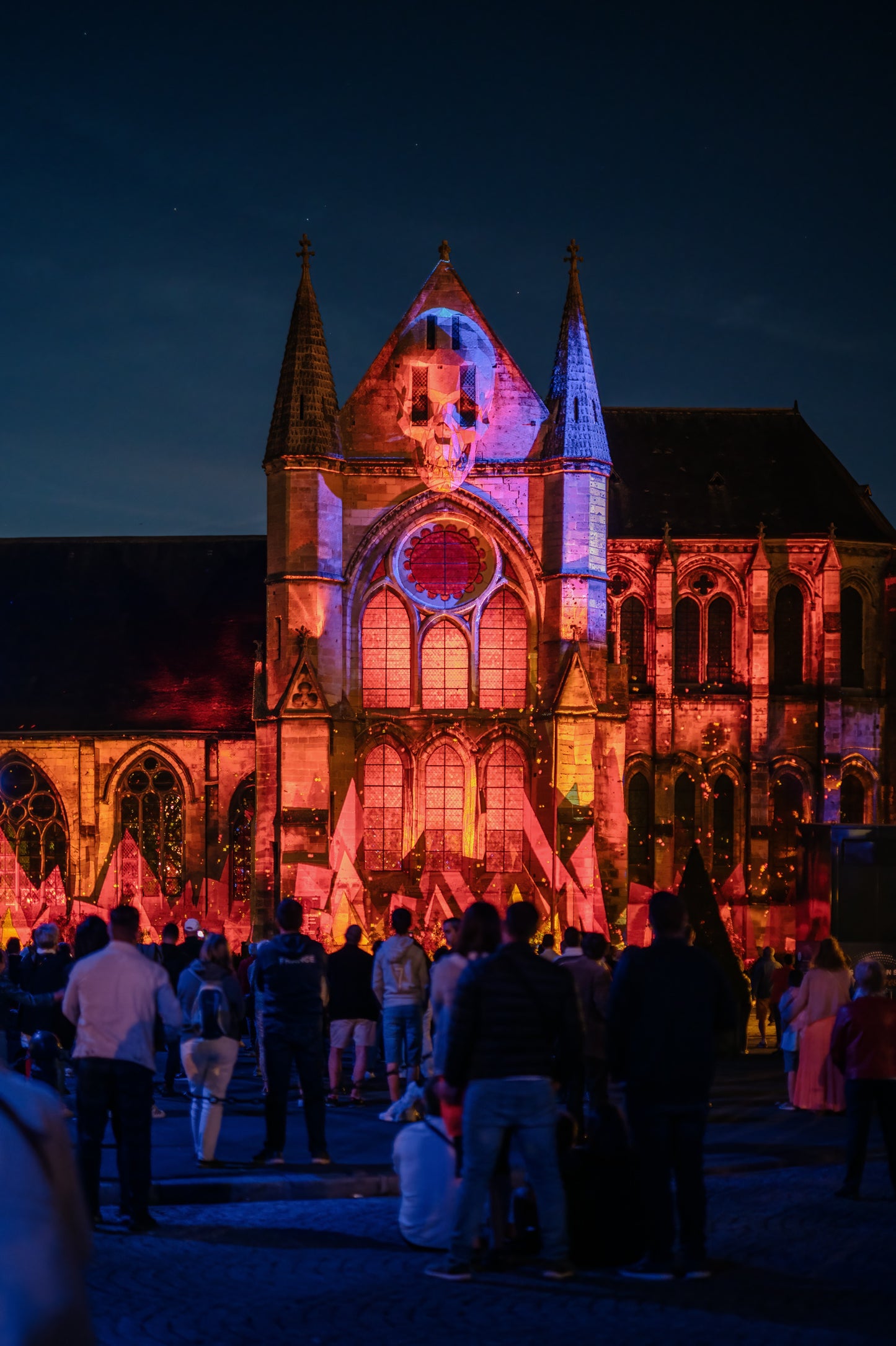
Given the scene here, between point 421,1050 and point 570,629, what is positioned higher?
point 570,629

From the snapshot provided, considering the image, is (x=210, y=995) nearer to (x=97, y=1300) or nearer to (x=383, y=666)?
(x=97, y=1300)

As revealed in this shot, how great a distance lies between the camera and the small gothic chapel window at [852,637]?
121 feet

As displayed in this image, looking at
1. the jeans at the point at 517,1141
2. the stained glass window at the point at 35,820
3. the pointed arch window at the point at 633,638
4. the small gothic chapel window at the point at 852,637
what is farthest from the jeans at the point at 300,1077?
the small gothic chapel window at the point at 852,637

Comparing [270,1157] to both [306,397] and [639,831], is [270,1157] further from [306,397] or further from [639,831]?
[639,831]

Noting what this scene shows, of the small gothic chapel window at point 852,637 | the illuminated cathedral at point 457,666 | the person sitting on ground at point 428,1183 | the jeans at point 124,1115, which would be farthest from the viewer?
the small gothic chapel window at point 852,637

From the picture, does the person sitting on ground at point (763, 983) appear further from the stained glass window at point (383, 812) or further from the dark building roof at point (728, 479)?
the dark building roof at point (728, 479)

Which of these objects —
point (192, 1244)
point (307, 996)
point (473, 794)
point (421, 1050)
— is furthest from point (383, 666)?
point (192, 1244)

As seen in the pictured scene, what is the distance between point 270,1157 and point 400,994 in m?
2.92

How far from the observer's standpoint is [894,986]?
22.1m

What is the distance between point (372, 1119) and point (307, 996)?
297 cm

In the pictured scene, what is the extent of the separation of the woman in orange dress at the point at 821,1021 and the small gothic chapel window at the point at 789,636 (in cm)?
2295

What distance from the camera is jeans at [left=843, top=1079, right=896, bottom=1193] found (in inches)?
396

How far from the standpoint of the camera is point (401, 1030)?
13734mm

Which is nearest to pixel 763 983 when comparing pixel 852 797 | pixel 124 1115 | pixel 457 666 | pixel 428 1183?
pixel 457 666
